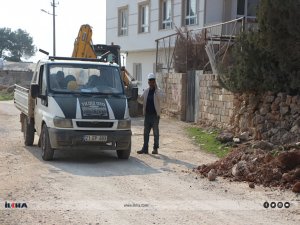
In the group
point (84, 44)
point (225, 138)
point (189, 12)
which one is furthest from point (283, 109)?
point (189, 12)

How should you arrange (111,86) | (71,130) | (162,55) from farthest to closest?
(162,55) → (111,86) → (71,130)

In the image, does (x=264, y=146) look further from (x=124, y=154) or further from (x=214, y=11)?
(x=214, y=11)

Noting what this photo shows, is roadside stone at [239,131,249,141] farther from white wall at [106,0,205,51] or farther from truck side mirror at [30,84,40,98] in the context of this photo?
white wall at [106,0,205,51]

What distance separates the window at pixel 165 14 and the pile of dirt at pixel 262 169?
19432 millimetres

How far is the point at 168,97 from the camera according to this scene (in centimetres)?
2286

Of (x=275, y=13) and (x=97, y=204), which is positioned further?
(x=275, y=13)

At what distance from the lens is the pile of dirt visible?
28.1 ft

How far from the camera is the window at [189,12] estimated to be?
86.6ft

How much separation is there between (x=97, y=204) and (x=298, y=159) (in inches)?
142

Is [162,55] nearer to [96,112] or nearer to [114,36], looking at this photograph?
[114,36]

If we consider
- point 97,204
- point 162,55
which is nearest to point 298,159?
point 97,204

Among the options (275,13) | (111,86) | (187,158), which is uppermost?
(275,13)

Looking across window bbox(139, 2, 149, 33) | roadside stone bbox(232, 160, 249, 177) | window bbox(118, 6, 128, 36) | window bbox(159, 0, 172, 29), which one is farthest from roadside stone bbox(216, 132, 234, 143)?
window bbox(118, 6, 128, 36)

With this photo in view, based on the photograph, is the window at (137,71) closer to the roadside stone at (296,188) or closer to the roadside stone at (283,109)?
the roadside stone at (283,109)
